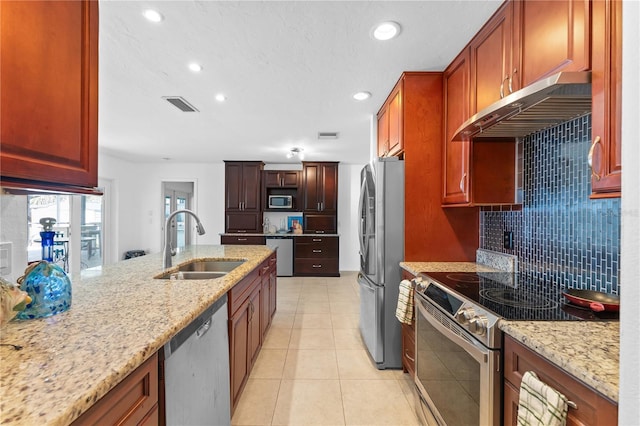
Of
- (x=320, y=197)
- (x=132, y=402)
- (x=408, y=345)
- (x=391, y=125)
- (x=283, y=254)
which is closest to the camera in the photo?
(x=132, y=402)

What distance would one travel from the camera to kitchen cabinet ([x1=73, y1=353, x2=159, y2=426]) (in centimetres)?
65

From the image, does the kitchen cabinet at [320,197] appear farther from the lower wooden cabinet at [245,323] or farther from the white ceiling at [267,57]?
the lower wooden cabinet at [245,323]

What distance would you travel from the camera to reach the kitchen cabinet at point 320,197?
5.93 meters

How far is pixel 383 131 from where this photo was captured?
2846mm

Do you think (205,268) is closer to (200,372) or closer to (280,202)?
(200,372)

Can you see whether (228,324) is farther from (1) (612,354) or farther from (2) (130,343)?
(1) (612,354)

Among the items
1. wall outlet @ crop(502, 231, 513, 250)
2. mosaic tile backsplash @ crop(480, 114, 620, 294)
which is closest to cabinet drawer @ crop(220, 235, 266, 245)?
wall outlet @ crop(502, 231, 513, 250)

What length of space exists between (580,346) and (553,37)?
47.5 inches

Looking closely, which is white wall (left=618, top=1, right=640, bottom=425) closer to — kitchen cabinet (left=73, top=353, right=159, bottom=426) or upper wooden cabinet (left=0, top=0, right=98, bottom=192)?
kitchen cabinet (left=73, top=353, right=159, bottom=426)

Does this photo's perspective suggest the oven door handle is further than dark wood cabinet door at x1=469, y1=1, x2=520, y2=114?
No

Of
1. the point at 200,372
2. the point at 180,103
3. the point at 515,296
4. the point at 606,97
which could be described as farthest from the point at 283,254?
the point at 606,97

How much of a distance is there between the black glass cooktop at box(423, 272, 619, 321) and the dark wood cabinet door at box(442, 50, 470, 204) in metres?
0.53

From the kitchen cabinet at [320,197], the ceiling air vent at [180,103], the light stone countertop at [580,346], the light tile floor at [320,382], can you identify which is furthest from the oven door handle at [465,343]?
the kitchen cabinet at [320,197]

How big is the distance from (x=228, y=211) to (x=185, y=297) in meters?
4.88
